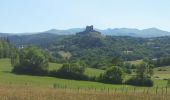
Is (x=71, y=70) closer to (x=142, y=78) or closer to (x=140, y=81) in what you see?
(x=140, y=81)

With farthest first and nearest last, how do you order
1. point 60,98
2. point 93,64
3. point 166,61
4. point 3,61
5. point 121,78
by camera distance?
point 166,61, point 93,64, point 3,61, point 121,78, point 60,98

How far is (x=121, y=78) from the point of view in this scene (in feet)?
358

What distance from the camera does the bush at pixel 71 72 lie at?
112562 millimetres

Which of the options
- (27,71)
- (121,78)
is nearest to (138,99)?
(121,78)

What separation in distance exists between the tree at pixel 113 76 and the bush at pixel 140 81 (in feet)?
7.24

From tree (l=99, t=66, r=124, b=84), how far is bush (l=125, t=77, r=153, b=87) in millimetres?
2207

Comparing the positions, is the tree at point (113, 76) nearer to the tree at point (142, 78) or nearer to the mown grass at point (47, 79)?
the tree at point (142, 78)

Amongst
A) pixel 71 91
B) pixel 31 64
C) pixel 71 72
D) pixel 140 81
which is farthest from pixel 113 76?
pixel 71 91

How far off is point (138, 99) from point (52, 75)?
3109 inches

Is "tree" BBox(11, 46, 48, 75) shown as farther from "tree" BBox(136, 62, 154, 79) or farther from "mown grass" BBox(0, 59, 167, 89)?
"tree" BBox(136, 62, 154, 79)

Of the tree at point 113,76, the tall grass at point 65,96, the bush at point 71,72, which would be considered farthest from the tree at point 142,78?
the tall grass at point 65,96

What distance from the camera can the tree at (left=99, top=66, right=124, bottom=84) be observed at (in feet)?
357

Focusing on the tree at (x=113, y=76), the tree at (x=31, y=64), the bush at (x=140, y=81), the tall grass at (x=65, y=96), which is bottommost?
the bush at (x=140, y=81)

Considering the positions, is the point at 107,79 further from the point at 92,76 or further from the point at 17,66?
the point at 17,66
